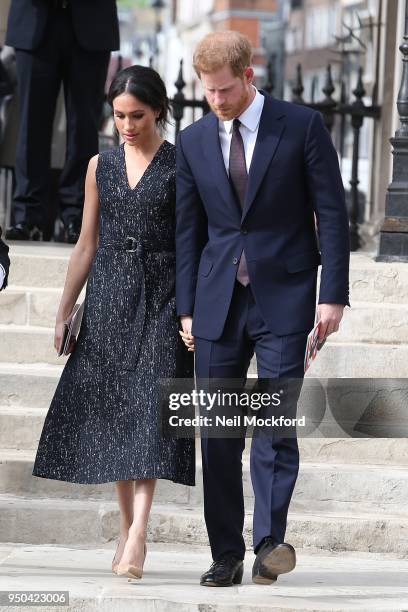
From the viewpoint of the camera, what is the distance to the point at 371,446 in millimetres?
6941

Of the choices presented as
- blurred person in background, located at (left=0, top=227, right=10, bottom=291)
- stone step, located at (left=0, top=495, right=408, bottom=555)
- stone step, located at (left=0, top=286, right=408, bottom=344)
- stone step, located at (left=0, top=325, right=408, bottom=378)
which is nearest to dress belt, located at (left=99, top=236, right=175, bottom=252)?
blurred person in background, located at (left=0, top=227, right=10, bottom=291)

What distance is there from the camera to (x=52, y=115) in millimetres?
8836

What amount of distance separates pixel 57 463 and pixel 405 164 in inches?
151

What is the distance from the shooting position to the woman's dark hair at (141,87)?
558 centimetres

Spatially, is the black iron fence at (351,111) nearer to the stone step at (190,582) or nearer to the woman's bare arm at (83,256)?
the stone step at (190,582)

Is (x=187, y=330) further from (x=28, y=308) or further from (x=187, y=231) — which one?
(x=28, y=308)

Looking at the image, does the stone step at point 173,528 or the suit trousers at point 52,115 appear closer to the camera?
the stone step at point 173,528

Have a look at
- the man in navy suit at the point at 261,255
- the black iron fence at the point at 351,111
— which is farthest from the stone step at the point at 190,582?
the black iron fence at the point at 351,111

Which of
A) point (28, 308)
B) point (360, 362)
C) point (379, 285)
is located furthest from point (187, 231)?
point (379, 285)

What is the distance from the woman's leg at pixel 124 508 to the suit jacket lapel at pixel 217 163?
1.12 metres

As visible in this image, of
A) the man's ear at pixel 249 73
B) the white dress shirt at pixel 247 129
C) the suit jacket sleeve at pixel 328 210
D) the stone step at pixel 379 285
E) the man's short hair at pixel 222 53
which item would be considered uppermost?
the man's short hair at pixel 222 53

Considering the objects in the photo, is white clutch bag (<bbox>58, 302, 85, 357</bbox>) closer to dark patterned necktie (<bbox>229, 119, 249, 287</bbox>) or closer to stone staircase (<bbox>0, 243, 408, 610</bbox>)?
dark patterned necktie (<bbox>229, 119, 249, 287</bbox>)

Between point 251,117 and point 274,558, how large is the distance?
151 cm

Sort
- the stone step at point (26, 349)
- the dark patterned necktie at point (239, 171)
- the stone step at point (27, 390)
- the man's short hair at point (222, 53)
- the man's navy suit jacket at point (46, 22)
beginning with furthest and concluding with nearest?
the man's navy suit jacket at point (46, 22) < the stone step at point (26, 349) < the stone step at point (27, 390) < the dark patterned necktie at point (239, 171) < the man's short hair at point (222, 53)
